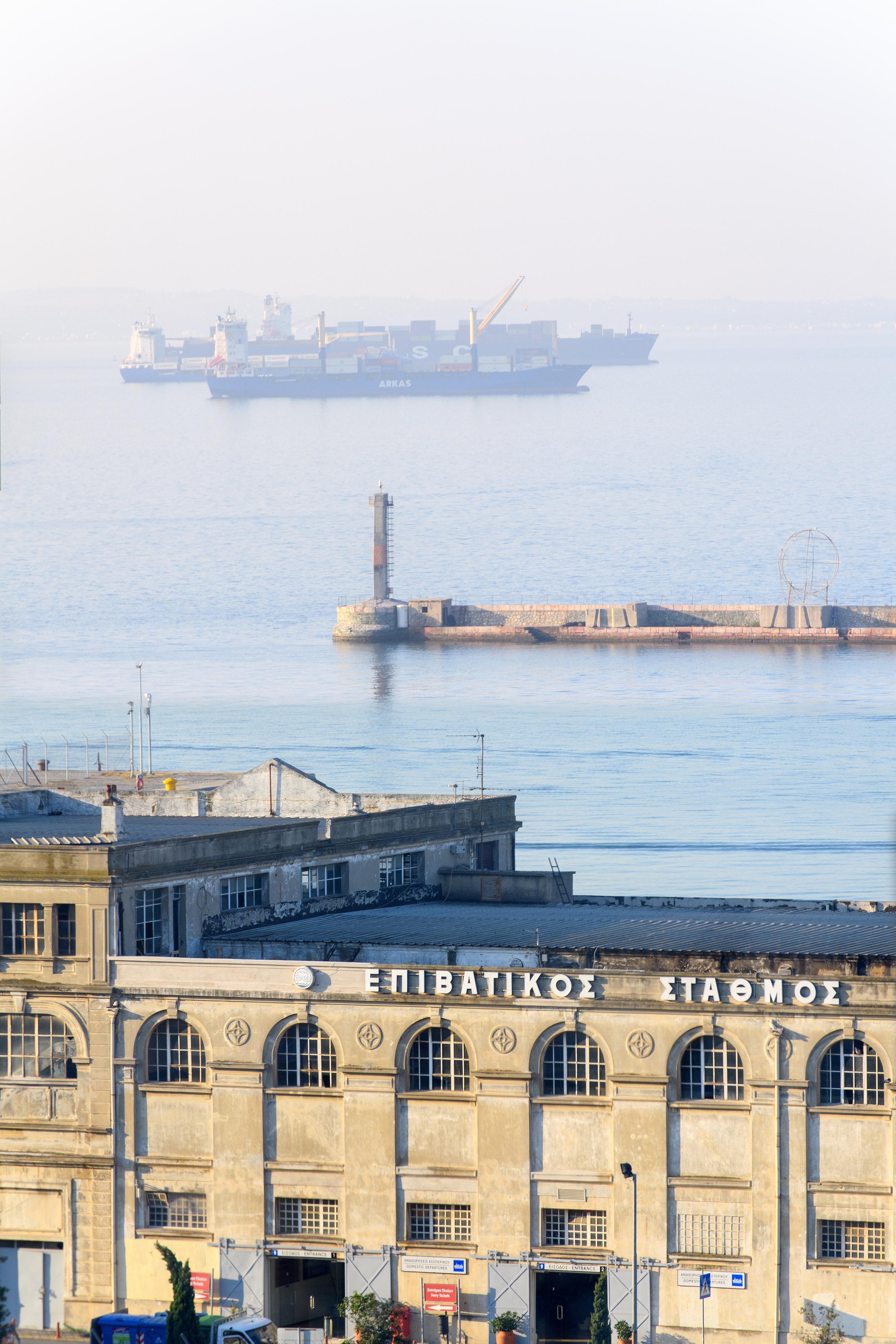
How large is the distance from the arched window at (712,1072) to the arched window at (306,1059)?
795 centimetres

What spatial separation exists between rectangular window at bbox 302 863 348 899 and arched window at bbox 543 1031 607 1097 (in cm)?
1194

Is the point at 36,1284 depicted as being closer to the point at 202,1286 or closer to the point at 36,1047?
the point at 202,1286

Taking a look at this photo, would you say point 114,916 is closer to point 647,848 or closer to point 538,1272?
point 538,1272

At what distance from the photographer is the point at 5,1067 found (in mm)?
52531

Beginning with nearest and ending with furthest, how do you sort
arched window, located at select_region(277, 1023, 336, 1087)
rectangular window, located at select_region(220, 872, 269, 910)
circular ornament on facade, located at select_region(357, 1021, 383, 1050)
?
1. circular ornament on facade, located at select_region(357, 1021, 383, 1050)
2. arched window, located at select_region(277, 1023, 336, 1087)
3. rectangular window, located at select_region(220, 872, 269, 910)

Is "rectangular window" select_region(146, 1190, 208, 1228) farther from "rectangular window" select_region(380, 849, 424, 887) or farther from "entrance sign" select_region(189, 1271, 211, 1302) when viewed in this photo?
"rectangular window" select_region(380, 849, 424, 887)

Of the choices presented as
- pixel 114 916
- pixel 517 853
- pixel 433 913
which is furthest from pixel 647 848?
pixel 114 916

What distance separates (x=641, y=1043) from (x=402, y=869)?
52.6 feet

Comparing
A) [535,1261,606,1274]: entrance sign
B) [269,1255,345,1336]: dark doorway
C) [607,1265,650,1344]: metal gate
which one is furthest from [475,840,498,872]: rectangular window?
[607,1265,650,1344]: metal gate

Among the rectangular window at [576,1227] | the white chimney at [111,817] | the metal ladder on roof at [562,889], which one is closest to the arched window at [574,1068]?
the rectangular window at [576,1227]

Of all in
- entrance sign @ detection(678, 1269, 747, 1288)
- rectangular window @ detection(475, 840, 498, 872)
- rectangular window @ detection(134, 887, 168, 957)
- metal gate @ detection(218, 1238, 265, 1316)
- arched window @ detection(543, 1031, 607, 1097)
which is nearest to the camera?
entrance sign @ detection(678, 1269, 747, 1288)

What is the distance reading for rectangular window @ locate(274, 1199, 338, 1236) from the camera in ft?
166

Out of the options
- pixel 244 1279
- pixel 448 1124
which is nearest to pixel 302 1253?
pixel 244 1279

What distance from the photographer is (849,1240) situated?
47.7 m
